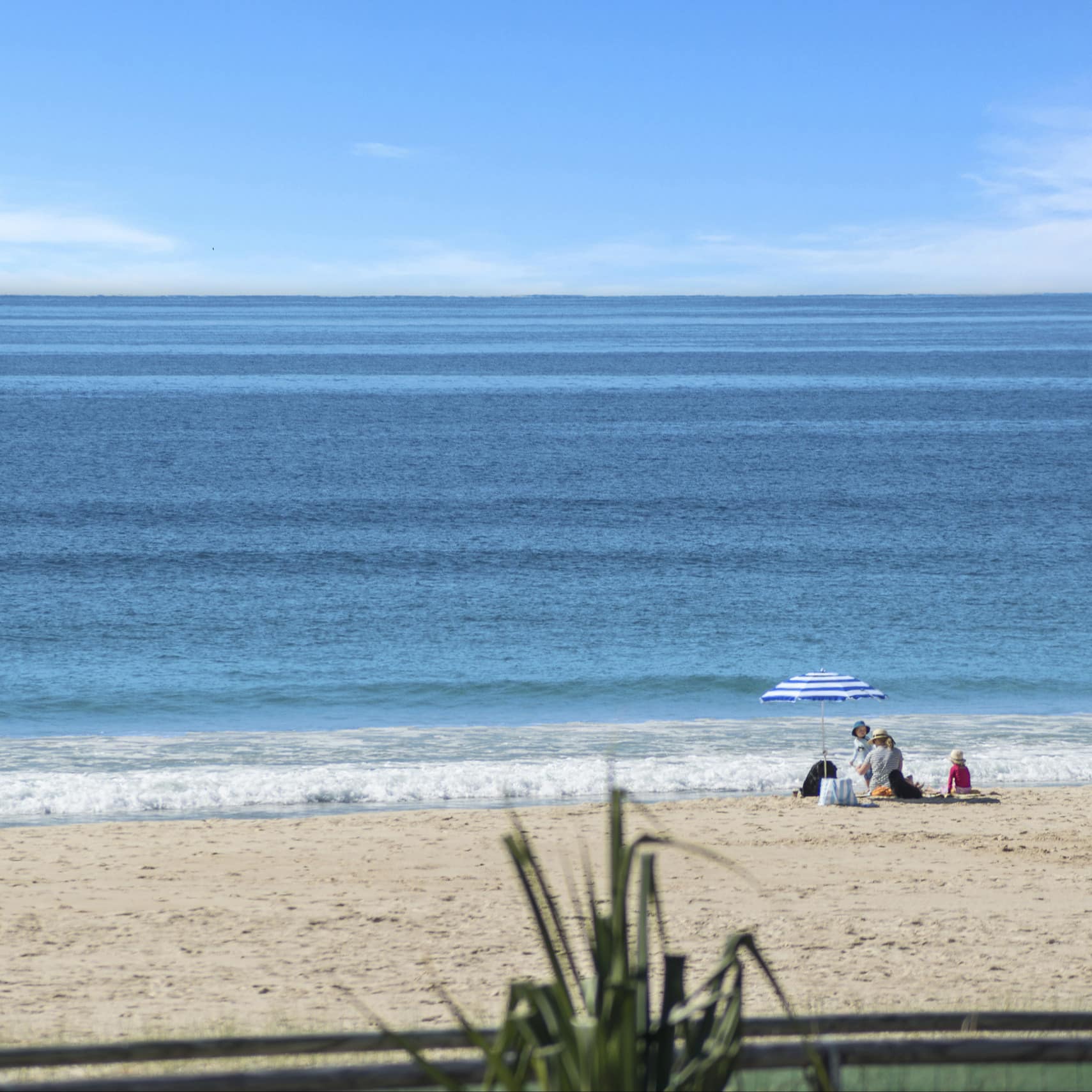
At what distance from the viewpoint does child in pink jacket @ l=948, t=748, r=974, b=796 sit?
1791 cm

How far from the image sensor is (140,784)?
19.1 meters

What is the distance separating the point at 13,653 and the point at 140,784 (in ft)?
34.9

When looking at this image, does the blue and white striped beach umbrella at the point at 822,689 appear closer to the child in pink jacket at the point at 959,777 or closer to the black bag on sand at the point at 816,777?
the black bag on sand at the point at 816,777

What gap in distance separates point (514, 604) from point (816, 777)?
1563 centimetres

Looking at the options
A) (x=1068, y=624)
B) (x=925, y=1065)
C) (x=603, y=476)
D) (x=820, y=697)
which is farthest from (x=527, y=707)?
(x=603, y=476)

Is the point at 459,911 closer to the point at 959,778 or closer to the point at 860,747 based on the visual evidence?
the point at 860,747

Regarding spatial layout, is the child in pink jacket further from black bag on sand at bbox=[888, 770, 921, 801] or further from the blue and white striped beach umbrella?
the blue and white striped beach umbrella

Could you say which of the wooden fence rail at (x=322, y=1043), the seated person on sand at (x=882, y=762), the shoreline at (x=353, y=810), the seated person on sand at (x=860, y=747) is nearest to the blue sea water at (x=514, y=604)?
the shoreline at (x=353, y=810)

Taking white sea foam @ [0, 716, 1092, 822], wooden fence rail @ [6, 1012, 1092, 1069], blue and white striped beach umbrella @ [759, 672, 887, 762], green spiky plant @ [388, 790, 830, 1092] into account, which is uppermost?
green spiky plant @ [388, 790, 830, 1092]

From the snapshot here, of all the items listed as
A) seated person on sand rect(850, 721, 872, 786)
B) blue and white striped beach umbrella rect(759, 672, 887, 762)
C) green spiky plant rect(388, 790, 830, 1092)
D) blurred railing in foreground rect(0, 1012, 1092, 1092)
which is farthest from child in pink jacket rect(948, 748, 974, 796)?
green spiky plant rect(388, 790, 830, 1092)

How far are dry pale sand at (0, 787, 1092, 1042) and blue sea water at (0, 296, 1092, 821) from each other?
2.50 meters

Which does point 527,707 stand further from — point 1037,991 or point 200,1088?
point 200,1088

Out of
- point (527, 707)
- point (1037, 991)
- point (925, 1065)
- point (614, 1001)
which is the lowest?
point (527, 707)

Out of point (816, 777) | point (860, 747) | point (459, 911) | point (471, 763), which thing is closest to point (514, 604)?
point (471, 763)
